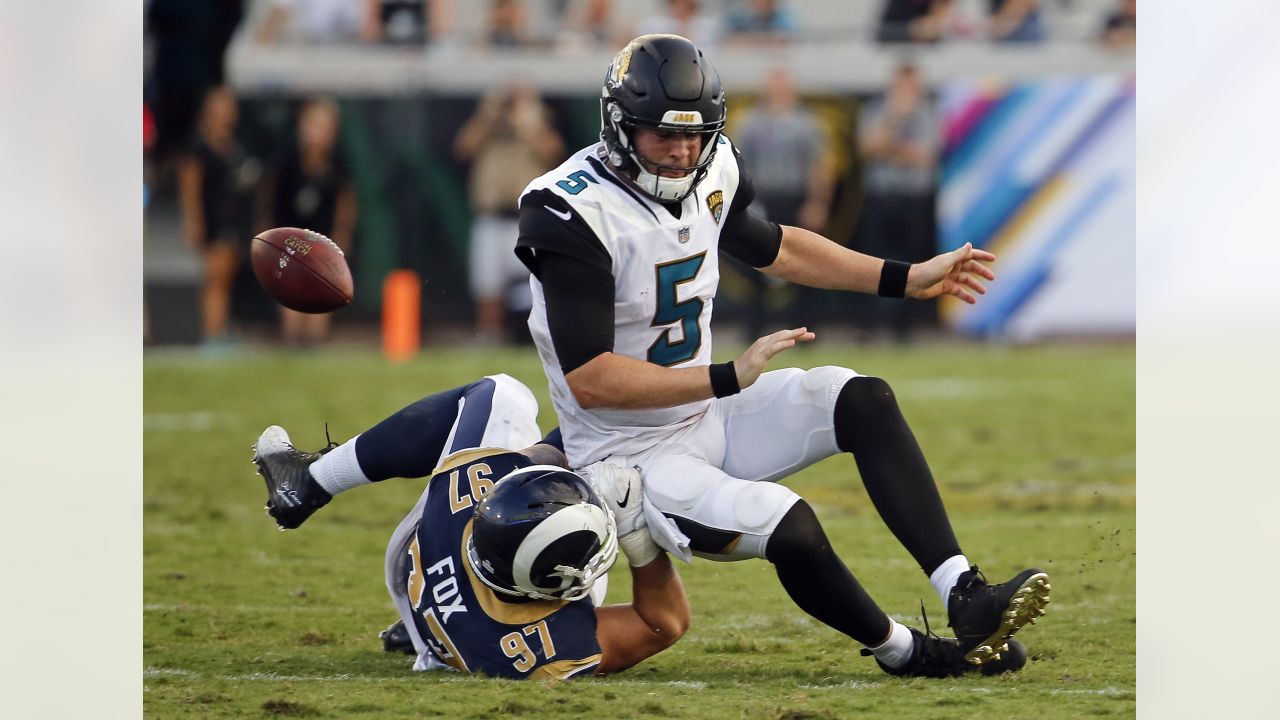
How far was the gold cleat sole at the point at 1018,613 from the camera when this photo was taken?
3875mm

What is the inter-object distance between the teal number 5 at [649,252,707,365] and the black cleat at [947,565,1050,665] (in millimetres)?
871

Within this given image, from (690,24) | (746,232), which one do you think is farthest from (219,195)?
(746,232)

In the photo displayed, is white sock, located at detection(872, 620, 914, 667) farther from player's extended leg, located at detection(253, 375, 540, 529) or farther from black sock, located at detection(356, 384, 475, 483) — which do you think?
black sock, located at detection(356, 384, 475, 483)

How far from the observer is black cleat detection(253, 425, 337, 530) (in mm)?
4598

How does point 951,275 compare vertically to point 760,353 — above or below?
above

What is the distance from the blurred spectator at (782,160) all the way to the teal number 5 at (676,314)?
7.21m

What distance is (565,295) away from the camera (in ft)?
13.2

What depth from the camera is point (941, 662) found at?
408 centimetres

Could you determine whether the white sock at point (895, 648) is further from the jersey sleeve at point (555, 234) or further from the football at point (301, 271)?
the football at point (301, 271)

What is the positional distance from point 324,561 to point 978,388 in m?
5.18

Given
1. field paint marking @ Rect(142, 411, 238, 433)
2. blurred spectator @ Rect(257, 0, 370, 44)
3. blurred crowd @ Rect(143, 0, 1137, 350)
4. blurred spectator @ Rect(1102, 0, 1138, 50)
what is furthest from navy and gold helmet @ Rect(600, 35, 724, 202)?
blurred spectator @ Rect(1102, 0, 1138, 50)

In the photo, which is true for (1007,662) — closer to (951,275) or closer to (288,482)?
(951,275)

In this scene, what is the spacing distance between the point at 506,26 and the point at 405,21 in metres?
0.74

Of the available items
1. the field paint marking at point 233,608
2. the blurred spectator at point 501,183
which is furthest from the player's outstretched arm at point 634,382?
the blurred spectator at point 501,183
